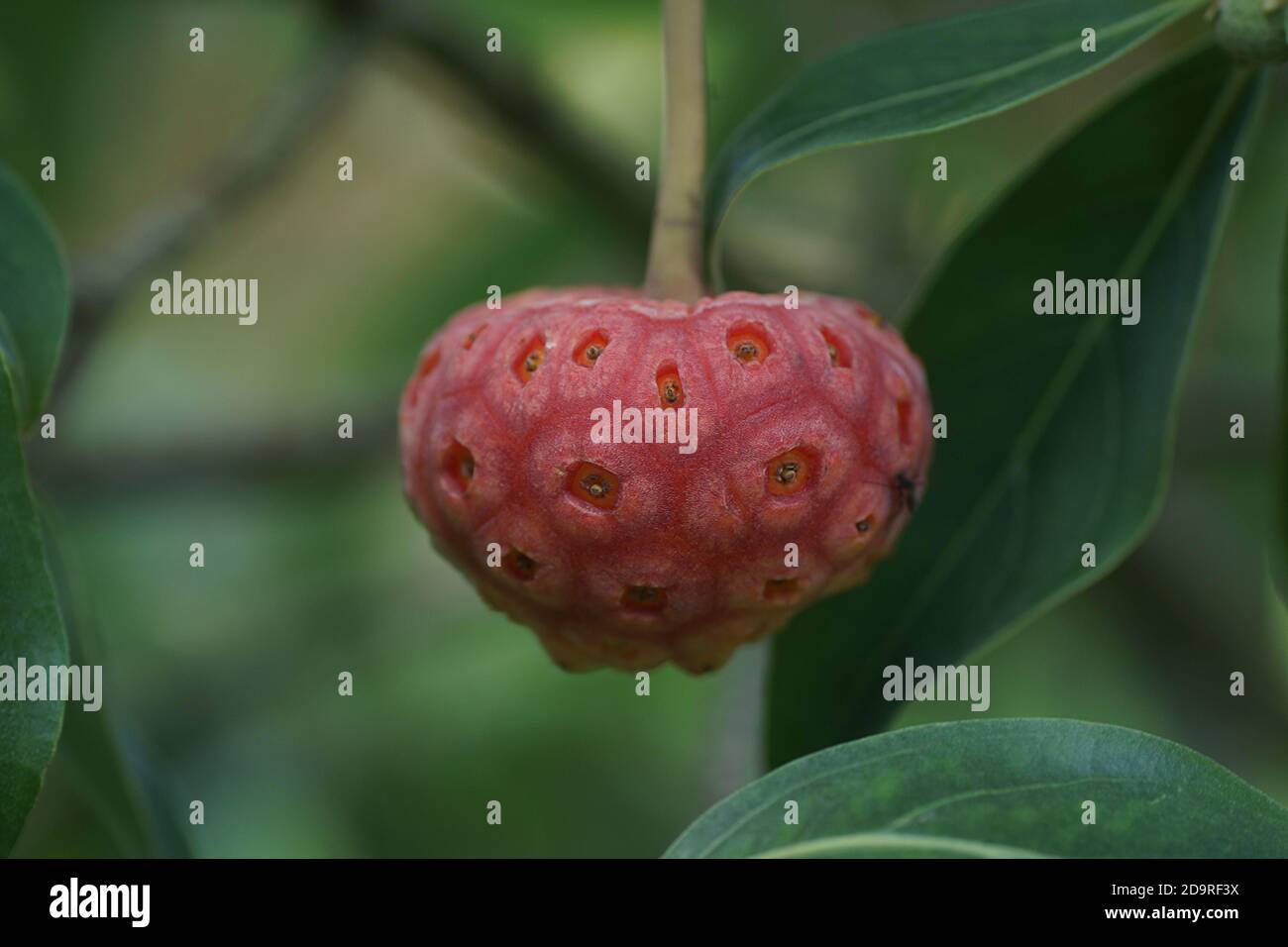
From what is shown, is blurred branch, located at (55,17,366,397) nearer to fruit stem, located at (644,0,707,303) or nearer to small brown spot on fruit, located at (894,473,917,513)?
fruit stem, located at (644,0,707,303)

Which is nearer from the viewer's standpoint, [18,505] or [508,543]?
[18,505]

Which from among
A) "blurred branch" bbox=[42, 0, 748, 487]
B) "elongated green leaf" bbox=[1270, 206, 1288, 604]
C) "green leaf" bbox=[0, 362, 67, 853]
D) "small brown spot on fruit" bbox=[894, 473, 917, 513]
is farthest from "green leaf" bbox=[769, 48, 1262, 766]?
"blurred branch" bbox=[42, 0, 748, 487]

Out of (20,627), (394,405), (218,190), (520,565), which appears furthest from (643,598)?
(394,405)

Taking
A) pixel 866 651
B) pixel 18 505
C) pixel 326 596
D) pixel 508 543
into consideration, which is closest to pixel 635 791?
pixel 326 596

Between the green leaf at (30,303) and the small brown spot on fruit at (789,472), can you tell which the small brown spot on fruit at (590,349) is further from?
the green leaf at (30,303)

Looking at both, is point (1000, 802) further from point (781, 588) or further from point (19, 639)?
point (19, 639)
